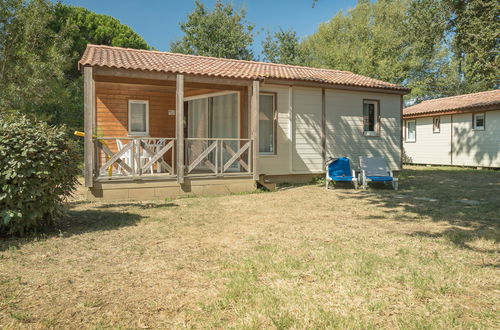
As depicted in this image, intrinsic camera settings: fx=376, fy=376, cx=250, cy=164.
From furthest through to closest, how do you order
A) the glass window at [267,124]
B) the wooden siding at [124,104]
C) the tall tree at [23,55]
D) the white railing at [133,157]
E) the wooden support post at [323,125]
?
the tall tree at [23,55], the wooden support post at [323,125], the wooden siding at [124,104], the glass window at [267,124], the white railing at [133,157]

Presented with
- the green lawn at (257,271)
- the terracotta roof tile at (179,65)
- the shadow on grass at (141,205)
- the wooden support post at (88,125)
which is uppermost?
the terracotta roof tile at (179,65)

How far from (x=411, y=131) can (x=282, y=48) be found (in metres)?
13.8

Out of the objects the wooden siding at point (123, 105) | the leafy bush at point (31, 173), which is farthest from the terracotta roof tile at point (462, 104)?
the leafy bush at point (31, 173)

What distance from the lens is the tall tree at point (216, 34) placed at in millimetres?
29828

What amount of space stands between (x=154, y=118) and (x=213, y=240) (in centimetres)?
848

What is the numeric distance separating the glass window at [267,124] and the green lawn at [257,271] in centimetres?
471

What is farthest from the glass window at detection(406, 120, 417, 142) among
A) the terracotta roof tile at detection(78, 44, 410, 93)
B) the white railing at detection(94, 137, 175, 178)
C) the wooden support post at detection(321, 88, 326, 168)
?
the white railing at detection(94, 137, 175, 178)

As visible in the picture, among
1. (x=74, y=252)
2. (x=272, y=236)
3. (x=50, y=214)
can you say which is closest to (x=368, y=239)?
(x=272, y=236)

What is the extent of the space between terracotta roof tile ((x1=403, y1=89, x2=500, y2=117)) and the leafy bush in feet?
60.4

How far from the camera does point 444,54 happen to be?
35219 millimetres

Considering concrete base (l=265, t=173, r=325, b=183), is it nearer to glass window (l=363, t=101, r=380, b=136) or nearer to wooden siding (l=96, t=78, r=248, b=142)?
glass window (l=363, t=101, r=380, b=136)

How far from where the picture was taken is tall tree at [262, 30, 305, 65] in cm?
3197

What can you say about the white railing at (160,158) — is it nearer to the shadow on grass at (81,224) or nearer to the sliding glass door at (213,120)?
the sliding glass door at (213,120)

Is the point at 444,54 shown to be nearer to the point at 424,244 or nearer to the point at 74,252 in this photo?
the point at 424,244
